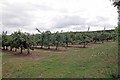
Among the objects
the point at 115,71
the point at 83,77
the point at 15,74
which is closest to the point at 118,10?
the point at 115,71

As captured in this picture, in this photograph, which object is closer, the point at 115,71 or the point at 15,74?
the point at 115,71

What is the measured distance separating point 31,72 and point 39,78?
2400 millimetres

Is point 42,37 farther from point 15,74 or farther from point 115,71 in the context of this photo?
point 115,71

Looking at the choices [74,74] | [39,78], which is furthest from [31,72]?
[74,74]

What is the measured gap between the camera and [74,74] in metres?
15.3

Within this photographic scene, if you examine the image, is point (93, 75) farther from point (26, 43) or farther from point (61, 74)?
point (26, 43)

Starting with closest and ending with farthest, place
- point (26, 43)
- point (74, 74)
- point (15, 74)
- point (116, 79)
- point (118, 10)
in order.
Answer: point (116, 79) → point (74, 74) → point (15, 74) → point (118, 10) → point (26, 43)

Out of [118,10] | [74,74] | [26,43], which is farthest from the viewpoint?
[26,43]

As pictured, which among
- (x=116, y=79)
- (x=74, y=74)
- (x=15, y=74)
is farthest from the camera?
(x=15, y=74)

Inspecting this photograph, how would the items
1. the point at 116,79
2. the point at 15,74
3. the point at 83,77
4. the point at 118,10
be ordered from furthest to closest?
the point at 118,10
the point at 15,74
the point at 83,77
the point at 116,79

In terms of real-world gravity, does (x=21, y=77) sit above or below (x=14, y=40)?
below

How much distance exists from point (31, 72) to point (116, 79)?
6.96 m

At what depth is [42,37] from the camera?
44.2 metres

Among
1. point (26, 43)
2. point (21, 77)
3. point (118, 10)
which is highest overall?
point (118, 10)
